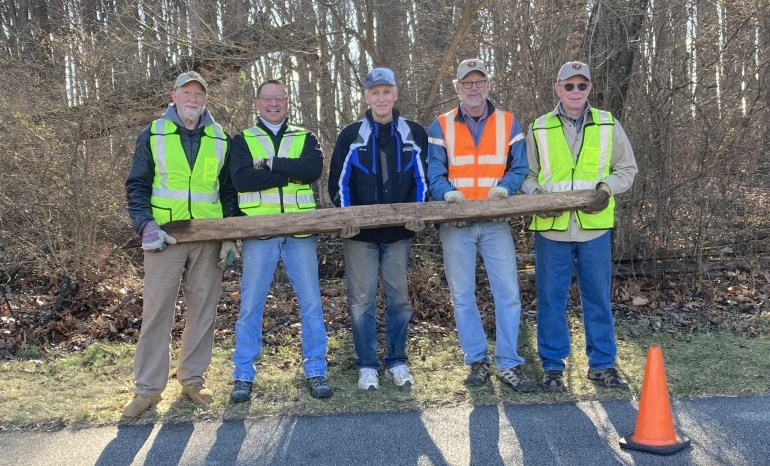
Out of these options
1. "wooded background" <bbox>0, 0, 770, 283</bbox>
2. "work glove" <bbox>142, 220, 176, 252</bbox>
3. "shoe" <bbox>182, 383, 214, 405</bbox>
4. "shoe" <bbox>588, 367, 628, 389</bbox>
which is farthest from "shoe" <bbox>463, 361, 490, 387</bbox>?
"wooded background" <bbox>0, 0, 770, 283</bbox>

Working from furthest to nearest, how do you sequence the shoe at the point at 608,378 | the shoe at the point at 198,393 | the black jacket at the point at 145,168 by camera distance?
the shoe at the point at 608,378 < the shoe at the point at 198,393 < the black jacket at the point at 145,168

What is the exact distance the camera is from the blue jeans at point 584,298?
5.30 metres

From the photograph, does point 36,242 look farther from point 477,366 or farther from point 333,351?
point 477,366

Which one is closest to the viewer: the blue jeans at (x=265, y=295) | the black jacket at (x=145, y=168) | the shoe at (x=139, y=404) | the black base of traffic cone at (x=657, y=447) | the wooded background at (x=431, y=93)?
the black base of traffic cone at (x=657, y=447)

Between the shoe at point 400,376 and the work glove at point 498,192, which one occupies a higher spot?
the work glove at point 498,192

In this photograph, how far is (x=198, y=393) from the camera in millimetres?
5082

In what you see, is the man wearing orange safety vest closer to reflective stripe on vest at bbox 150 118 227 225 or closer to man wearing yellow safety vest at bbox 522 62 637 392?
man wearing yellow safety vest at bbox 522 62 637 392

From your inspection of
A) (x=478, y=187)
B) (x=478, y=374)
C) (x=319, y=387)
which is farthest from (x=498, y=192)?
(x=319, y=387)

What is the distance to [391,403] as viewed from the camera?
5027mm

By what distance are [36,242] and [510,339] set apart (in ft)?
19.0

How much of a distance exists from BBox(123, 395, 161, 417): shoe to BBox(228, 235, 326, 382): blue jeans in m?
0.61

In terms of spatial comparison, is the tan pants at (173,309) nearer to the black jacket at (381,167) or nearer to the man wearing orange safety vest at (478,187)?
the black jacket at (381,167)

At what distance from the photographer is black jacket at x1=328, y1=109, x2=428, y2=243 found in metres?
5.35

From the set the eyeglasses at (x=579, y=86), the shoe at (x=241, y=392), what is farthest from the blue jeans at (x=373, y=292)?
the eyeglasses at (x=579, y=86)
